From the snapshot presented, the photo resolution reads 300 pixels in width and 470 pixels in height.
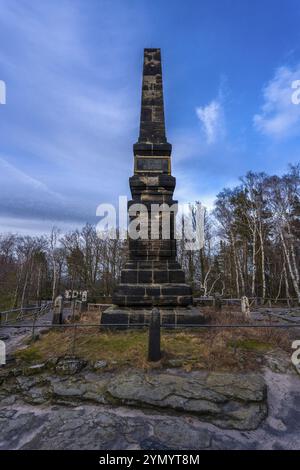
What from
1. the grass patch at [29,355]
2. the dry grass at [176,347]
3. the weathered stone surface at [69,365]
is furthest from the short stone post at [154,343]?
the grass patch at [29,355]

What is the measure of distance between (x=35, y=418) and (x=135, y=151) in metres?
7.94

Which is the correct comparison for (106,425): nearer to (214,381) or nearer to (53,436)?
(53,436)

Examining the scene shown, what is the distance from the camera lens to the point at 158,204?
27.0 feet

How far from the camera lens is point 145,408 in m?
3.55

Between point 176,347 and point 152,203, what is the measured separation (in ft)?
15.2

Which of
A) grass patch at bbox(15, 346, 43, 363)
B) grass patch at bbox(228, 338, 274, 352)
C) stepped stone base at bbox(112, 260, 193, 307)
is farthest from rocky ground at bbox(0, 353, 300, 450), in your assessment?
stepped stone base at bbox(112, 260, 193, 307)

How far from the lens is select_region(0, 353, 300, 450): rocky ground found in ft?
9.70

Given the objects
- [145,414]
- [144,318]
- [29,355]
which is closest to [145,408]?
[145,414]

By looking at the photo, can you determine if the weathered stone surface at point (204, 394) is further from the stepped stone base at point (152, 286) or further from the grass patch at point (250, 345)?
the stepped stone base at point (152, 286)

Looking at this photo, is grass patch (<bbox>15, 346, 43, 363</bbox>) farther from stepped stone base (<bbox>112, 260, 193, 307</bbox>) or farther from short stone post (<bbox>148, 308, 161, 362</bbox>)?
short stone post (<bbox>148, 308, 161, 362</bbox>)

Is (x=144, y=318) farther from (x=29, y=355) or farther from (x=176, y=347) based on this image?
(x=29, y=355)

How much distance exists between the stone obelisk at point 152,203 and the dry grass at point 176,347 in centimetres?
103

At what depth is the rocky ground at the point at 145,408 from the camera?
116 inches

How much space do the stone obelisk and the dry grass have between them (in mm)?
1033
